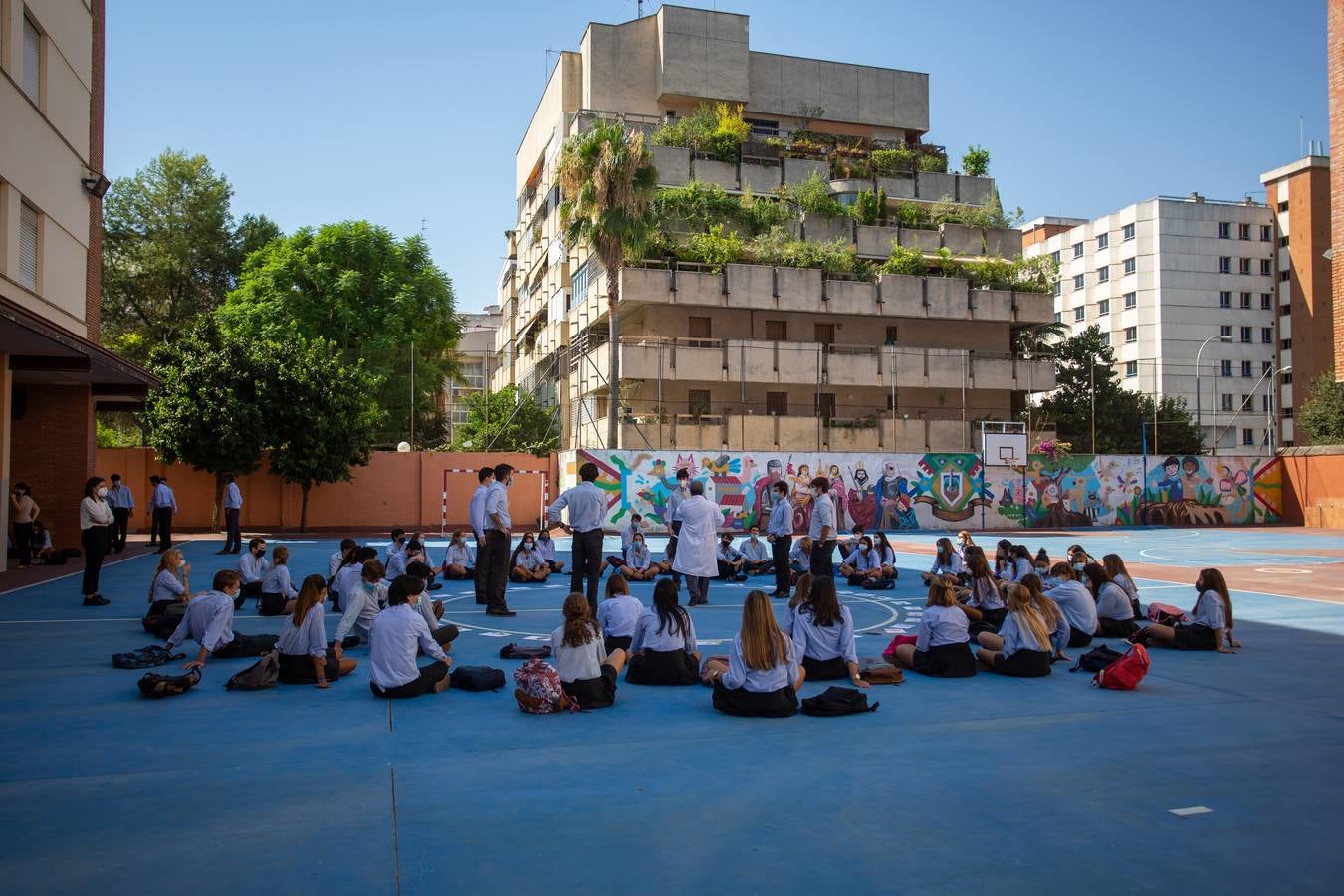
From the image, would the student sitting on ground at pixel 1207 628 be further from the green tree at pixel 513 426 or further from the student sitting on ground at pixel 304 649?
the green tree at pixel 513 426

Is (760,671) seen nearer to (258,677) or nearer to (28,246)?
(258,677)

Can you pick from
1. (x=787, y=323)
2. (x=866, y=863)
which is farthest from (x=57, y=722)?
(x=787, y=323)

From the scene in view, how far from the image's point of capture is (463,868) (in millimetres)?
5168

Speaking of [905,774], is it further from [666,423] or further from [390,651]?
[666,423]

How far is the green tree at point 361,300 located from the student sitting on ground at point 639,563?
27.4 meters

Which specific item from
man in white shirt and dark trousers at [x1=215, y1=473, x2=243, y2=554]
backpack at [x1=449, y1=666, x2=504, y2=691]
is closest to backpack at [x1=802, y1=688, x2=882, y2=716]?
backpack at [x1=449, y1=666, x2=504, y2=691]

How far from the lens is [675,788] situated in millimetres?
6555

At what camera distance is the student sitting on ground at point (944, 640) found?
10.3 meters

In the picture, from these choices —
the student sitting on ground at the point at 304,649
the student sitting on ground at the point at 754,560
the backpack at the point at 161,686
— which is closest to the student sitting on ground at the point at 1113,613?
the student sitting on ground at the point at 754,560

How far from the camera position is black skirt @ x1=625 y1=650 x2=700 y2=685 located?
9.90m

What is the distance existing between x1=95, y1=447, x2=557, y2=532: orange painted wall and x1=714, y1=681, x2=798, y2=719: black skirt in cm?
2946

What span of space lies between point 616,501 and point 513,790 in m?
28.4

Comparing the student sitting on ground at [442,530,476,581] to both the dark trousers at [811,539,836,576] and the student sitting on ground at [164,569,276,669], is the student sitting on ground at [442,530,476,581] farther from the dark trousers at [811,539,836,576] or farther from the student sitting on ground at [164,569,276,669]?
the student sitting on ground at [164,569,276,669]

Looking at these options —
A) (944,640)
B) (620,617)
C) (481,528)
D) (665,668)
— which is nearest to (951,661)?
(944,640)
